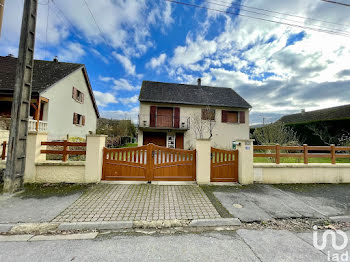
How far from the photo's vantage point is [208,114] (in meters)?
14.1

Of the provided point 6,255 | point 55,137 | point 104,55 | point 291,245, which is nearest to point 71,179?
point 6,255

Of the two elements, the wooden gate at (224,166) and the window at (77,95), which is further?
the window at (77,95)

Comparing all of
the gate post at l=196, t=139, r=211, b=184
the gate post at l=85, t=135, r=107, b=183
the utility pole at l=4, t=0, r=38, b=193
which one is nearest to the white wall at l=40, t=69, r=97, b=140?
the utility pole at l=4, t=0, r=38, b=193

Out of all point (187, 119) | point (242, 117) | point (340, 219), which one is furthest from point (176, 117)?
point (340, 219)

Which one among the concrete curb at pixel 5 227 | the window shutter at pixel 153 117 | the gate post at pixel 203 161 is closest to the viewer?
the concrete curb at pixel 5 227

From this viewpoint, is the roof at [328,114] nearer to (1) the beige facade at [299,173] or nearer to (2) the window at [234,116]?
(2) the window at [234,116]

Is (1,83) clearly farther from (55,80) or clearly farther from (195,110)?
(195,110)

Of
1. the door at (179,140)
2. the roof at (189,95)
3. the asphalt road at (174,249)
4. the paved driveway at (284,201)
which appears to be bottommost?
the asphalt road at (174,249)

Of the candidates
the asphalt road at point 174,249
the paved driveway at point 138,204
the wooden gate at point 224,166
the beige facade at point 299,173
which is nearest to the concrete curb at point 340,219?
the asphalt road at point 174,249

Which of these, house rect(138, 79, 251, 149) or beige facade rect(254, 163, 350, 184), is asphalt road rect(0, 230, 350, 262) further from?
house rect(138, 79, 251, 149)

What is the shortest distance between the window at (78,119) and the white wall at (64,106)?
296 millimetres

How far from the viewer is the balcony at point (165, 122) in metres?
13.5

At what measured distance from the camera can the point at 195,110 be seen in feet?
47.2

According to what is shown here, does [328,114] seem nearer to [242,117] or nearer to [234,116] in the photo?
[242,117]
